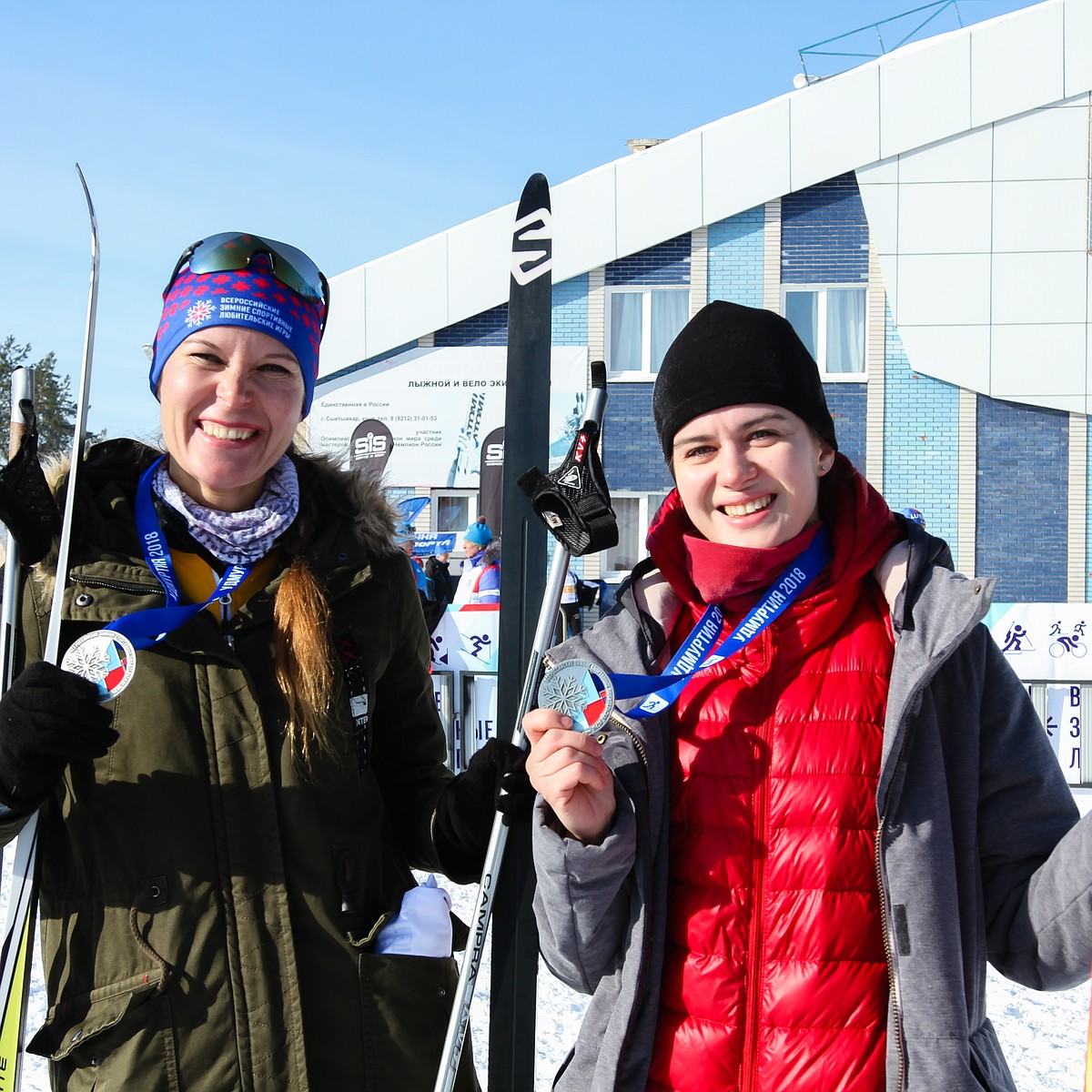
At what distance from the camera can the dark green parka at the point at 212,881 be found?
1771 millimetres

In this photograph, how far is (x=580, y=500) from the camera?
210 cm

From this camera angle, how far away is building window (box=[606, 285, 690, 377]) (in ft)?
59.8

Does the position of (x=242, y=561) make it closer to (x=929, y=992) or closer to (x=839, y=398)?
(x=929, y=992)

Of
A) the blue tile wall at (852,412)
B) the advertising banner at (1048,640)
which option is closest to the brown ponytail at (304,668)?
the advertising banner at (1048,640)

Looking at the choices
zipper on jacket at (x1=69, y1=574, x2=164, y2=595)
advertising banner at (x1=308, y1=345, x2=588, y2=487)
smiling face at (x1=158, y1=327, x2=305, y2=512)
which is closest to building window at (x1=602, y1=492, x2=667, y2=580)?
advertising banner at (x1=308, y1=345, x2=588, y2=487)

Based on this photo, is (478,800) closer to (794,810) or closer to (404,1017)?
(404,1017)

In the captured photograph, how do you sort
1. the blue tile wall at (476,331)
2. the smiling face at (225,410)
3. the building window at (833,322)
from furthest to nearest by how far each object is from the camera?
1. the blue tile wall at (476,331)
2. the building window at (833,322)
3. the smiling face at (225,410)

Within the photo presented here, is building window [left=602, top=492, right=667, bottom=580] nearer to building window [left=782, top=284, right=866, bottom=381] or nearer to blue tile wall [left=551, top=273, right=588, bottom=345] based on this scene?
blue tile wall [left=551, top=273, right=588, bottom=345]

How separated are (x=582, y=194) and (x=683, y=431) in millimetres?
16797

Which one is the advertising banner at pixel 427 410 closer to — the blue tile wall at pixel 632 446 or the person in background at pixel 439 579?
the blue tile wall at pixel 632 446

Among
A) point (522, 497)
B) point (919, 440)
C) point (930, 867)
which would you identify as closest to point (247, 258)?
point (522, 497)

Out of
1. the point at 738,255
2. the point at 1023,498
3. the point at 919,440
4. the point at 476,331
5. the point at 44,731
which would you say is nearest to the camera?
the point at 44,731

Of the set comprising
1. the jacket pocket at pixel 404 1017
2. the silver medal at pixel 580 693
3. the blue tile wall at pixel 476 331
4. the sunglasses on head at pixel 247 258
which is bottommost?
the jacket pocket at pixel 404 1017

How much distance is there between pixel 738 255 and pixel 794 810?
17381mm
